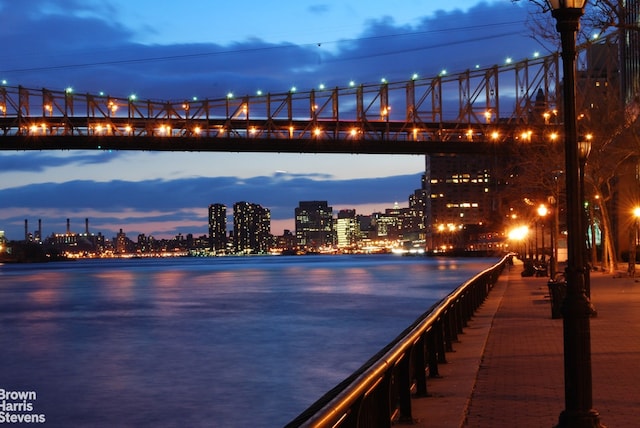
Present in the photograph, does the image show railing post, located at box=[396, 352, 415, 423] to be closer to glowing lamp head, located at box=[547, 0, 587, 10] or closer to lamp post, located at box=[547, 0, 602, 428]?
lamp post, located at box=[547, 0, 602, 428]

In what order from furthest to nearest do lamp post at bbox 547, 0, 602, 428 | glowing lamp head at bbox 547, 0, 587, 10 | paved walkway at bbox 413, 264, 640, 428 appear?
paved walkway at bbox 413, 264, 640, 428 < glowing lamp head at bbox 547, 0, 587, 10 < lamp post at bbox 547, 0, 602, 428

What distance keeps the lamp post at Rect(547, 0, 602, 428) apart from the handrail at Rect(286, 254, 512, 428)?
1.49 meters

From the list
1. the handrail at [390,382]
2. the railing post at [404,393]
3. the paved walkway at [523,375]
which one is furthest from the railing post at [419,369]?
the railing post at [404,393]

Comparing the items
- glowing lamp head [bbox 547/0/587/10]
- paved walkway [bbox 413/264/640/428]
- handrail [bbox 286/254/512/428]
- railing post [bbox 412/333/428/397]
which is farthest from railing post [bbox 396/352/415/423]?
glowing lamp head [bbox 547/0/587/10]

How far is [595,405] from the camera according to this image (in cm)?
996

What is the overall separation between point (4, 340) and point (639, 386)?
22360 millimetres

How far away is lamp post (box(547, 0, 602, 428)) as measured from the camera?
25.3 feet

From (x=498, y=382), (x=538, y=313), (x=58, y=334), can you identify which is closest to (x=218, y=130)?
(x=58, y=334)

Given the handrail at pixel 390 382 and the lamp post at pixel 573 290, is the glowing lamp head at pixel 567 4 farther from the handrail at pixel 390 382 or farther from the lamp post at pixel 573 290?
the handrail at pixel 390 382

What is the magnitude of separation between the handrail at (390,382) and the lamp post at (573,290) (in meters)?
1.49

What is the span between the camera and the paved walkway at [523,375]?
9531 mm

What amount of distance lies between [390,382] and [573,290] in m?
1.81

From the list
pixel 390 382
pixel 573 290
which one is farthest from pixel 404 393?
pixel 573 290

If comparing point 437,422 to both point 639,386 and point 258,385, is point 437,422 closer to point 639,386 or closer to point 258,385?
point 639,386
